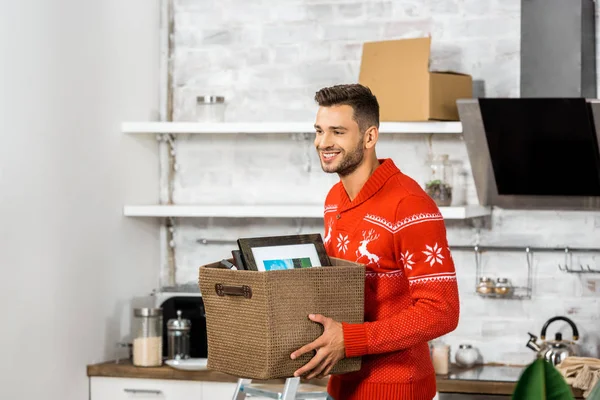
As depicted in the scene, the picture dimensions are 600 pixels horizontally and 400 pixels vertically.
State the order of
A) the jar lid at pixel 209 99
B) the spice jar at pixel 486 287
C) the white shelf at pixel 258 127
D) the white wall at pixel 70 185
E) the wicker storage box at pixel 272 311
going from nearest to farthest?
the wicker storage box at pixel 272 311 < the white wall at pixel 70 185 < the white shelf at pixel 258 127 < the spice jar at pixel 486 287 < the jar lid at pixel 209 99

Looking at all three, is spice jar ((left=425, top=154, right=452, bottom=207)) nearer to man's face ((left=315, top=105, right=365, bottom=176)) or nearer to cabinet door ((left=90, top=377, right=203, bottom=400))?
cabinet door ((left=90, top=377, right=203, bottom=400))

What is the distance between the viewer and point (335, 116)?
1958 mm

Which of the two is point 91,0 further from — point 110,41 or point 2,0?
point 2,0

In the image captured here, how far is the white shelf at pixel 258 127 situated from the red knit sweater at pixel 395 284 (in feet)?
4.06

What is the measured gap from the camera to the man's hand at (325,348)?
1805 millimetres

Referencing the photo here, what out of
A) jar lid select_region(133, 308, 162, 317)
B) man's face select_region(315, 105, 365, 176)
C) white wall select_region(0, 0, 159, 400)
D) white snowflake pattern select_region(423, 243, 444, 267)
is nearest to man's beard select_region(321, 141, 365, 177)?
man's face select_region(315, 105, 365, 176)

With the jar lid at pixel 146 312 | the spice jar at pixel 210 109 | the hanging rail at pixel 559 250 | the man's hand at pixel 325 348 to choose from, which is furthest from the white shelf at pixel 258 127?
the man's hand at pixel 325 348

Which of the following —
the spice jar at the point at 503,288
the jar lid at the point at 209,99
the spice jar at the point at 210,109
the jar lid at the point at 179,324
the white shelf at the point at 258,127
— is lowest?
the jar lid at the point at 179,324

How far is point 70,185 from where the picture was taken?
3.13 metres

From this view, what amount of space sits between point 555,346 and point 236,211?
1263 millimetres

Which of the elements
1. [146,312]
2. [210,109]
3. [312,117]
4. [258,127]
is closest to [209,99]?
[210,109]

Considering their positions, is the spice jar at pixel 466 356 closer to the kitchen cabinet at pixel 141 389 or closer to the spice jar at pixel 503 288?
the spice jar at pixel 503 288

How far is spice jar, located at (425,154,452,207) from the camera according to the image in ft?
10.9

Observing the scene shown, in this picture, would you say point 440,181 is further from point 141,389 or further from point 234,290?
point 234,290
